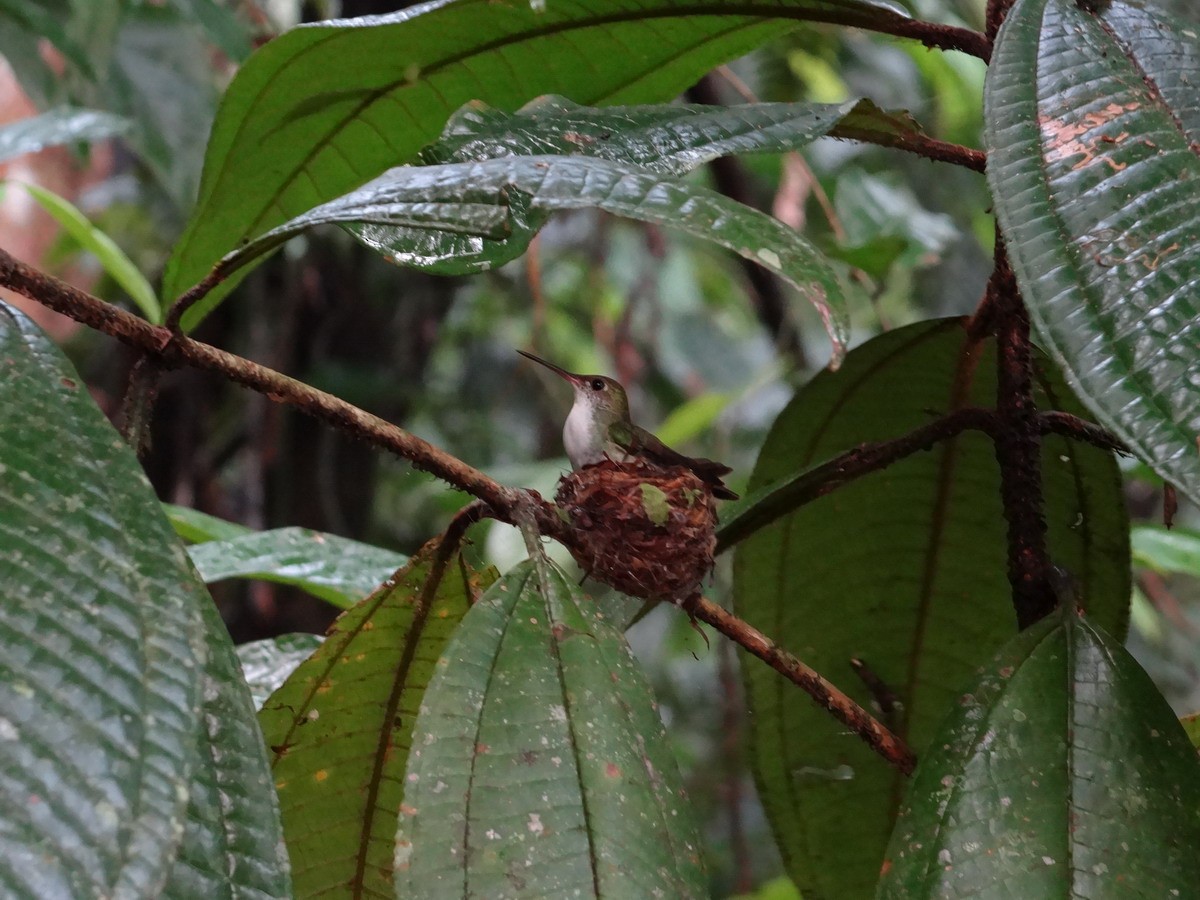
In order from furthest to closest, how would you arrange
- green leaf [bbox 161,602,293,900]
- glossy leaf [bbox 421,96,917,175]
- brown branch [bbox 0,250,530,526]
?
1. glossy leaf [bbox 421,96,917,175]
2. brown branch [bbox 0,250,530,526]
3. green leaf [bbox 161,602,293,900]

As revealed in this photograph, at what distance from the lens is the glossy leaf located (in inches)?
38.7

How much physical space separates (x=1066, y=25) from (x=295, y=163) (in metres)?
0.76

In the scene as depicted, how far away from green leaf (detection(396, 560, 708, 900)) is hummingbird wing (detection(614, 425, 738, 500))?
3.89ft

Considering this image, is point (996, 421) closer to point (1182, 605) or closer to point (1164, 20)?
point (1164, 20)

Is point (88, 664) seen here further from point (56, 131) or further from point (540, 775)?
point (56, 131)

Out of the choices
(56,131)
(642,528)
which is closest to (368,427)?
(642,528)

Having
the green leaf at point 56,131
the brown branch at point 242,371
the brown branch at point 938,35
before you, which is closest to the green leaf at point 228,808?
the brown branch at point 242,371

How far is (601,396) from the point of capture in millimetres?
2826

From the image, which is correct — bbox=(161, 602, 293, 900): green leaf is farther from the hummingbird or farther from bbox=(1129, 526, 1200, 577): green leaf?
bbox=(1129, 526, 1200, 577): green leaf

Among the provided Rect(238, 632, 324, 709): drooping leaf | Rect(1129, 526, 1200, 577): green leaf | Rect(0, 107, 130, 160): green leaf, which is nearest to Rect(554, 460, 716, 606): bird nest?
Rect(238, 632, 324, 709): drooping leaf

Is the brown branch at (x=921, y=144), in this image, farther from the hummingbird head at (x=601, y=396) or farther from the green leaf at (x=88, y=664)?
the hummingbird head at (x=601, y=396)

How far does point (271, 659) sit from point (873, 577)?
2.53 ft

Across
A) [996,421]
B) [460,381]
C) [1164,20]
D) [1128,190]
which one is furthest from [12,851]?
[460,381]

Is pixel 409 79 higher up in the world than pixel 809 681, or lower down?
higher up
